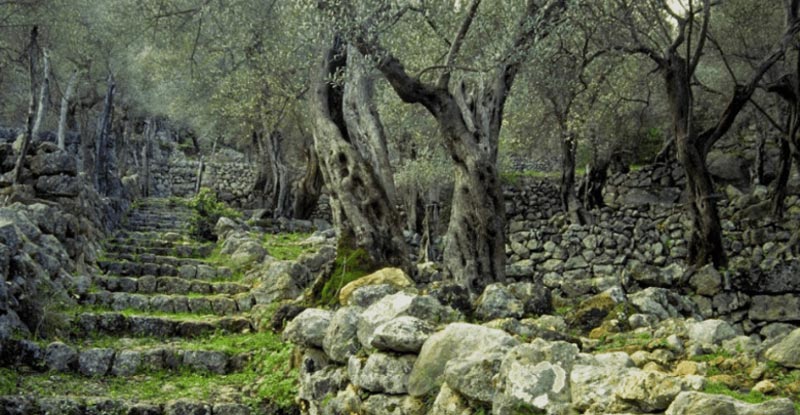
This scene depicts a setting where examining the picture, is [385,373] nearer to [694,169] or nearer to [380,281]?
[380,281]

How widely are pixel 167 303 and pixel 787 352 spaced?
9.73 meters

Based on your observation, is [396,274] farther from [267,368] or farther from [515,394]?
[515,394]

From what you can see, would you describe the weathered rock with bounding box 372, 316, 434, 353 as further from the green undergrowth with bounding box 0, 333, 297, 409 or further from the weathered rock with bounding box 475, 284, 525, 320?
the green undergrowth with bounding box 0, 333, 297, 409

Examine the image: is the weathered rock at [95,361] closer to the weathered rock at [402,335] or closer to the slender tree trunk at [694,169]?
the weathered rock at [402,335]

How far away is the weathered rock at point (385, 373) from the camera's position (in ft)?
18.2

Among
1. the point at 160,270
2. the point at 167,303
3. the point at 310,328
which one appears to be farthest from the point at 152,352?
the point at 160,270

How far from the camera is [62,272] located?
36.6ft

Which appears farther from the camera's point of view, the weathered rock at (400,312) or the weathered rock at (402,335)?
the weathered rock at (400,312)

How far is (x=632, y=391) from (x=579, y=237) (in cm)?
1846

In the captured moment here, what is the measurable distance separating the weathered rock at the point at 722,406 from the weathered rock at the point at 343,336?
3884 millimetres

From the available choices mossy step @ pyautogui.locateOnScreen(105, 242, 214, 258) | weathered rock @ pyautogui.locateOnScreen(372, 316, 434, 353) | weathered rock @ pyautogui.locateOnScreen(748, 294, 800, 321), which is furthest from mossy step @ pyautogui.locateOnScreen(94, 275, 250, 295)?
weathered rock @ pyautogui.locateOnScreen(748, 294, 800, 321)

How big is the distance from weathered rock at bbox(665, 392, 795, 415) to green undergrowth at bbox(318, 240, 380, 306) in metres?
7.25

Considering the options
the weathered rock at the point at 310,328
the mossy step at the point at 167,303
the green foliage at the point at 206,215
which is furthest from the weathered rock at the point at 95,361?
the green foliage at the point at 206,215

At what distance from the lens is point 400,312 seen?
20.9 feet
